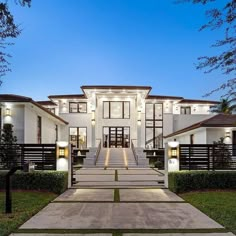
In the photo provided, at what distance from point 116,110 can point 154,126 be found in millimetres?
4096

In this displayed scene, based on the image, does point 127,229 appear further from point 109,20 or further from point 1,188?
point 109,20

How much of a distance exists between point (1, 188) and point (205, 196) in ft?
21.0

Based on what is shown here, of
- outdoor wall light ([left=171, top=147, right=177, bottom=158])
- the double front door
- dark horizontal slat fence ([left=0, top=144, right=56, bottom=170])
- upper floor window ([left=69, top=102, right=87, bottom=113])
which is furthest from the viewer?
upper floor window ([left=69, top=102, right=87, bottom=113])

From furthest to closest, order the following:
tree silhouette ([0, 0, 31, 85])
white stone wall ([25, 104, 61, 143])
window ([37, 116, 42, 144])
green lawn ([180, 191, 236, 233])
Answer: window ([37, 116, 42, 144]) < white stone wall ([25, 104, 61, 143]) < green lawn ([180, 191, 236, 233]) < tree silhouette ([0, 0, 31, 85])

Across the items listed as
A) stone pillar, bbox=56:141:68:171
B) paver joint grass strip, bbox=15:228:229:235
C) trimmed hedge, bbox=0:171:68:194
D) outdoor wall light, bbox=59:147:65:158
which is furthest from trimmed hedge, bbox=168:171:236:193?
paver joint grass strip, bbox=15:228:229:235

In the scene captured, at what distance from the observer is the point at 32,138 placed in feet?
68.0

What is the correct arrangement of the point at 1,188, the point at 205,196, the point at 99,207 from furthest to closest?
the point at 1,188 → the point at 205,196 → the point at 99,207

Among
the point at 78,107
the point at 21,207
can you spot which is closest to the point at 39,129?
the point at 78,107

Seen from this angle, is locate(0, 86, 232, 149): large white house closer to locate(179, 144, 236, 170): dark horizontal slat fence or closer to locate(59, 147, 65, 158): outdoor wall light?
locate(179, 144, 236, 170): dark horizontal slat fence

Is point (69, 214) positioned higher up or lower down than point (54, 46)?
lower down

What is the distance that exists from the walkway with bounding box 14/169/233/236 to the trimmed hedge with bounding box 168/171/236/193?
0.48 meters

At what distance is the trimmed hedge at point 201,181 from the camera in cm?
1109

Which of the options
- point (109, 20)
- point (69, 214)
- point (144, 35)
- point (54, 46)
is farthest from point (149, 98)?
point (69, 214)

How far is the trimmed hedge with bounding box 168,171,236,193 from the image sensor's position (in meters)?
11.1
